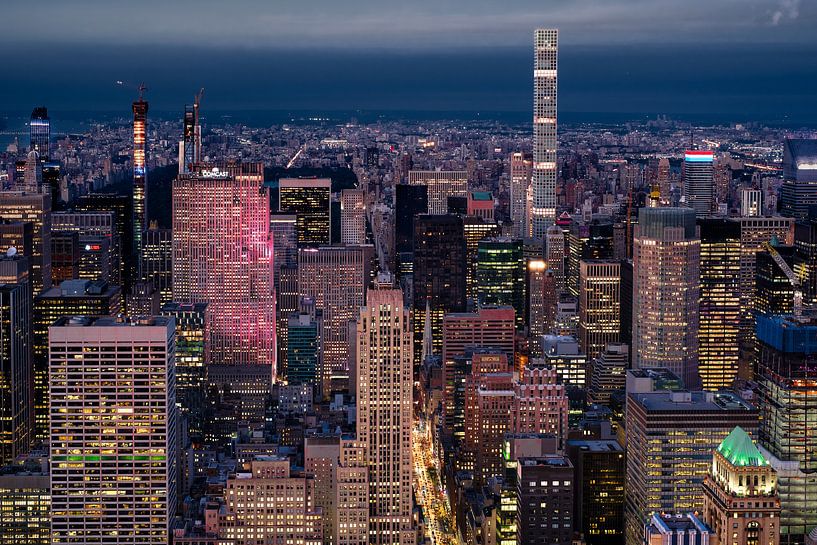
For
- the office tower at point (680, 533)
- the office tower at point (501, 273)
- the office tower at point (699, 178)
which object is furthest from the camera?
the office tower at point (699, 178)

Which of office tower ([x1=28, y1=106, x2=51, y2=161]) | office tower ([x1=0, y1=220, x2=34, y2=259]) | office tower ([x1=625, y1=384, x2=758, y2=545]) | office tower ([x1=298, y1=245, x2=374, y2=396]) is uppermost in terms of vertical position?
office tower ([x1=28, y1=106, x2=51, y2=161])

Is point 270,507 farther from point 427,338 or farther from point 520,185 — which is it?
point 520,185

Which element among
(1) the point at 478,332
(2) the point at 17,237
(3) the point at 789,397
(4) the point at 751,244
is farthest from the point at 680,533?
(2) the point at 17,237

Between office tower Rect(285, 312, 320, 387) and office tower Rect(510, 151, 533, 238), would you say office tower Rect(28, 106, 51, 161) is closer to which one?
office tower Rect(285, 312, 320, 387)

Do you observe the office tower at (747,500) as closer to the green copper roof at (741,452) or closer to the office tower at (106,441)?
the green copper roof at (741,452)

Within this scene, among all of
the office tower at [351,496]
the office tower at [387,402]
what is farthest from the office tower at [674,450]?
the office tower at [351,496]

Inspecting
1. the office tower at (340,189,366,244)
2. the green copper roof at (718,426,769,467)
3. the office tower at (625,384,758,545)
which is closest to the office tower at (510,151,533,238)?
the office tower at (340,189,366,244)
